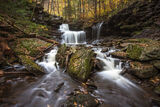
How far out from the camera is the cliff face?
9.75m

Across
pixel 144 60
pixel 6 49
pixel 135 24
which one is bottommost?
pixel 144 60

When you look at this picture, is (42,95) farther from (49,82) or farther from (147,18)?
(147,18)

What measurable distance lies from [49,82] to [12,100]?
1649mm

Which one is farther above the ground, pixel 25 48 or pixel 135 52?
pixel 25 48

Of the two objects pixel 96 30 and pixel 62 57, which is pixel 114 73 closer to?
pixel 62 57

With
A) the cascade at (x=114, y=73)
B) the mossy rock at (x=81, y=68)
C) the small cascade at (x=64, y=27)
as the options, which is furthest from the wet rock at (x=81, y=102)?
the small cascade at (x=64, y=27)

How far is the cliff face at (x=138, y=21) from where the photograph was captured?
975cm

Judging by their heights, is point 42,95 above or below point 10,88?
below

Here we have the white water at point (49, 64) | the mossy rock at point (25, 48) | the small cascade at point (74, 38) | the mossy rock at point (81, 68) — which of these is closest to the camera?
the mossy rock at point (81, 68)

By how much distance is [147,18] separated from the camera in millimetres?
10516

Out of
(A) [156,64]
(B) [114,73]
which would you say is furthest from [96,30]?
(A) [156,64]

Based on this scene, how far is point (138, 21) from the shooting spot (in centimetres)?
1139

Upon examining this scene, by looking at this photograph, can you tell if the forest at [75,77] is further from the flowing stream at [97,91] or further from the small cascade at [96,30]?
the small cascade at [96,30]

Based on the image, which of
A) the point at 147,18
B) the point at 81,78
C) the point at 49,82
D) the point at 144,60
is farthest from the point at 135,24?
the point at 49,82
